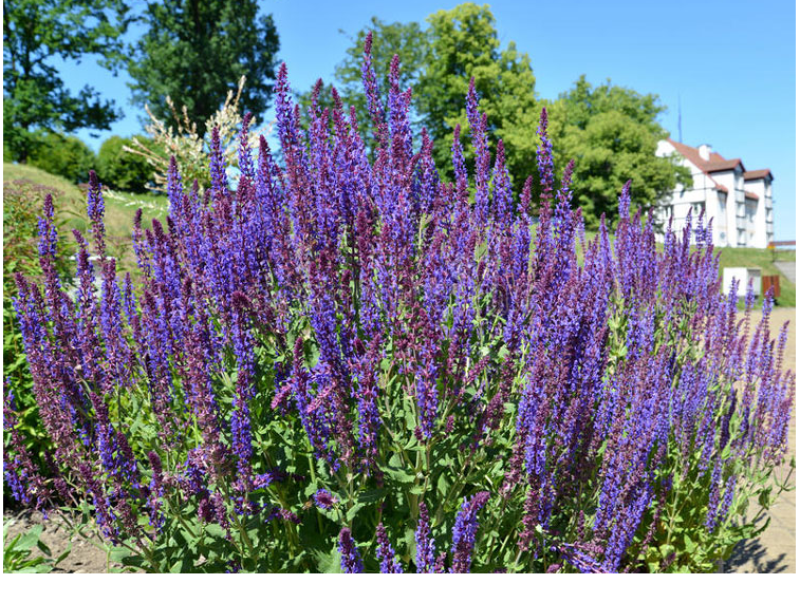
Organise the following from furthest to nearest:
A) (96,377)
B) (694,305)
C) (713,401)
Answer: (694,305) → (713,401) → (96,377)

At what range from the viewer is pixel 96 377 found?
2539mm

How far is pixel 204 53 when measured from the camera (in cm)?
1612

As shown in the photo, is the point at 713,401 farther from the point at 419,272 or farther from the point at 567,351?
the point at 419,272

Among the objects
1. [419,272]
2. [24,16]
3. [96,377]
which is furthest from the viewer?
[24,16]

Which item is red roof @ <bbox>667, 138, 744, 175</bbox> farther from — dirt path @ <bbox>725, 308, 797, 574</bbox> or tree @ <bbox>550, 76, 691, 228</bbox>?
dirt path @ <bbox>725, 308, 797, 574</bbox>

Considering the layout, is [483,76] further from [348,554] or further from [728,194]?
[728,194]

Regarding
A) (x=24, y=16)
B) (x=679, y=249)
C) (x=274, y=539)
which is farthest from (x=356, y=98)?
(x=274, y=539)

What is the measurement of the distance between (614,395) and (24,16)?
14.4 m

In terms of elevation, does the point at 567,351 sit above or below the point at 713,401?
above

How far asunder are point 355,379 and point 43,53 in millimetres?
12642

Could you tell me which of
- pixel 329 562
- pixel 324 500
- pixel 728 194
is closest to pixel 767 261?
pixel 329 562

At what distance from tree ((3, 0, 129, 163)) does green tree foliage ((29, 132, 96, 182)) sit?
374 cm

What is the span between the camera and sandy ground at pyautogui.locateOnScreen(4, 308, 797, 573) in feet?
11.4
